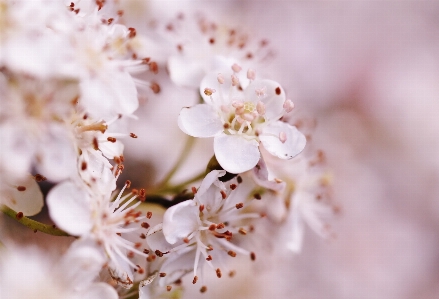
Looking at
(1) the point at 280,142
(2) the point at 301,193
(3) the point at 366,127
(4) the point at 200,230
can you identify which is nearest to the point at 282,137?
(1) the point at 280,142

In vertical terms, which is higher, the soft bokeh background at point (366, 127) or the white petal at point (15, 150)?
the white petal at point (15, 150)

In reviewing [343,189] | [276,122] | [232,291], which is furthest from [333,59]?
[276,122]

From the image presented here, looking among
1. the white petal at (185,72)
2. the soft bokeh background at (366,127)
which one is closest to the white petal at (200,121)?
the white petal at (185,72)

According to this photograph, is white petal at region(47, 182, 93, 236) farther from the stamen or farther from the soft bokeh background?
the soft bokeh background

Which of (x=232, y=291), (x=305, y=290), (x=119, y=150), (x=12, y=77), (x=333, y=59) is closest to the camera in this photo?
(x=12, y=77)

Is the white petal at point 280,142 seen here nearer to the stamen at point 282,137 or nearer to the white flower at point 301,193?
the stamen at point 282,137

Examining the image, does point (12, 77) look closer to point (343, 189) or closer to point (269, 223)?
point (269, 223)
